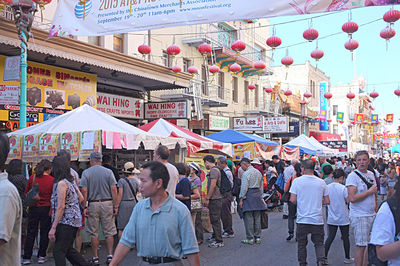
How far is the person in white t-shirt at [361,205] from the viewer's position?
19.1 ft

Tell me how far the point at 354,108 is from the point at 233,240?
60.2 m

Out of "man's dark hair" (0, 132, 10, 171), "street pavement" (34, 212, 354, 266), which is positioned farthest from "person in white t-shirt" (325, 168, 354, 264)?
"man's dark hair" (0, 132, 10, 171)

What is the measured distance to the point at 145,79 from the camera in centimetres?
1590

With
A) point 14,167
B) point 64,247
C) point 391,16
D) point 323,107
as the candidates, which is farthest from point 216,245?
point 323,107

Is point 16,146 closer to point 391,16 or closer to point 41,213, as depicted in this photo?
point 41,213

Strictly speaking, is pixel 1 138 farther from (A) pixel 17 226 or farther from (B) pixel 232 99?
(B) pixel 232 99

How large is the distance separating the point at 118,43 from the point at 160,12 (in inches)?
366

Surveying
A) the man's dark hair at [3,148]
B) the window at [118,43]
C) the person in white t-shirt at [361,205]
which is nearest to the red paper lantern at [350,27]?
the person in white t-shirt at [361,205]

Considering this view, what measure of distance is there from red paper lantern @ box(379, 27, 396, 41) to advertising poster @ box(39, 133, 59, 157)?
796cm

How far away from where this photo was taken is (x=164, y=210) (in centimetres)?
309

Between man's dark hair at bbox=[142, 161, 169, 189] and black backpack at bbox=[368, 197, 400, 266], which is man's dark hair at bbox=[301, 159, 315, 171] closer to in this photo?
black backpack at bbox=[368, 197, 400, 266]

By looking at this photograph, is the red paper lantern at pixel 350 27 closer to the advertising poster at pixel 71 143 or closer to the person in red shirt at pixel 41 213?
the advertising poster at pixel 71 143

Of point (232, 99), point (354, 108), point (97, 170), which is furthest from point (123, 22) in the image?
point (354, 108)

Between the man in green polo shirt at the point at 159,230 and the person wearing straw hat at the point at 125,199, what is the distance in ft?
14.6
